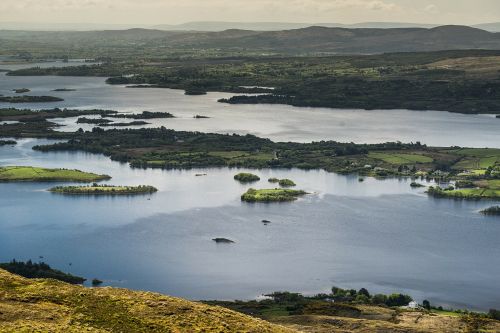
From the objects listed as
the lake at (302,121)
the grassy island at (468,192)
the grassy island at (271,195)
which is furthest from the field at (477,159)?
the grassy island at (271,195)

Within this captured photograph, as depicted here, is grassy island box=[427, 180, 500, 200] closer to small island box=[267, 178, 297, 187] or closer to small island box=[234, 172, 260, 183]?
small island box=[267, 178, 297, 187]

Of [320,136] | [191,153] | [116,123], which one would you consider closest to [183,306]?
[191,153]

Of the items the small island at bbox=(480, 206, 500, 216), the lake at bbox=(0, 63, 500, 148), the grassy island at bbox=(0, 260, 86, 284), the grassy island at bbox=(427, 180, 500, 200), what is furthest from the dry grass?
the lake at bbox=(0, 63, 500, 148)

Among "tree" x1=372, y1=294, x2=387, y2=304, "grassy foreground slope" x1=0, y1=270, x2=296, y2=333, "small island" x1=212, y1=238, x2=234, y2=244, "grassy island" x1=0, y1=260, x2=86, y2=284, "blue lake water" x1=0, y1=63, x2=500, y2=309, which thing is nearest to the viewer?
"grassy foreground slope" x1=0, y1=270, x2=296, y2=333

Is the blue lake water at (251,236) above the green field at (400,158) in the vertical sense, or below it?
below

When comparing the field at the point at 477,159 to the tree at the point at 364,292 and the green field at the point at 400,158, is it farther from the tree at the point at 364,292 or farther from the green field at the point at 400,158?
the tree at the point at 364,292

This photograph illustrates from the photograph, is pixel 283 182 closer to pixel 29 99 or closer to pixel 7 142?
pixel 7 142
